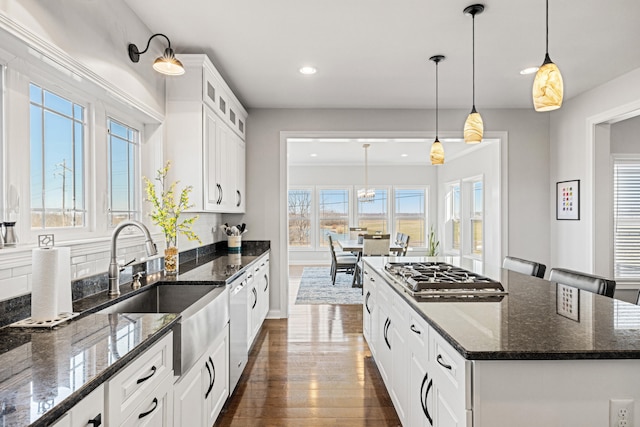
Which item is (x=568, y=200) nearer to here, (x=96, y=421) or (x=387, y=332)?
(x=387, y=332)

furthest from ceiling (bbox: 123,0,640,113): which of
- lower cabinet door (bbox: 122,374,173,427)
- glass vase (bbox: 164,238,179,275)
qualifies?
lower cabinet door (bbox: 122,374,173,427)

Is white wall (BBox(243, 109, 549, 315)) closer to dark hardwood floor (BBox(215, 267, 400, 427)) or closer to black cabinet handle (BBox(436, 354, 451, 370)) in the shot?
dark hardwood floor (BBox(215, 267, 400, 427))

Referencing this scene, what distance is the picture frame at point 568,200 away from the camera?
4.44 meters

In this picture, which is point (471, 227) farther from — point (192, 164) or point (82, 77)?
point (82, 77)

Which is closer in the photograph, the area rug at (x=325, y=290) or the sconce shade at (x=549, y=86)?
the sconce shade at (x=549, y=86)

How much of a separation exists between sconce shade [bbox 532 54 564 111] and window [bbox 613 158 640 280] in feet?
11.2

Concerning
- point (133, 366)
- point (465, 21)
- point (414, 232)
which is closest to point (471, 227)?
point (414, 232)

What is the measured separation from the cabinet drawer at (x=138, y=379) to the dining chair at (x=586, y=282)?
2266 millimetres

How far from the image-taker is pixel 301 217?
33.6ft

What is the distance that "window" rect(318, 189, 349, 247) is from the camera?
10219mm

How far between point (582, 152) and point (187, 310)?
14.9 ft

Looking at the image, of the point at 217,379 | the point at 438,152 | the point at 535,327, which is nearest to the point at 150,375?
the point at 217,379

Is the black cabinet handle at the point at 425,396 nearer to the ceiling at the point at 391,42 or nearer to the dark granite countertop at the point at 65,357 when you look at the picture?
the dark granite countertop at the point at 65,357

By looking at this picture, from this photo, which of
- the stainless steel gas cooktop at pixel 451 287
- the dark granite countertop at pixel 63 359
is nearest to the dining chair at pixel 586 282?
the stainless steel gas cooktop at pixel 451 287
